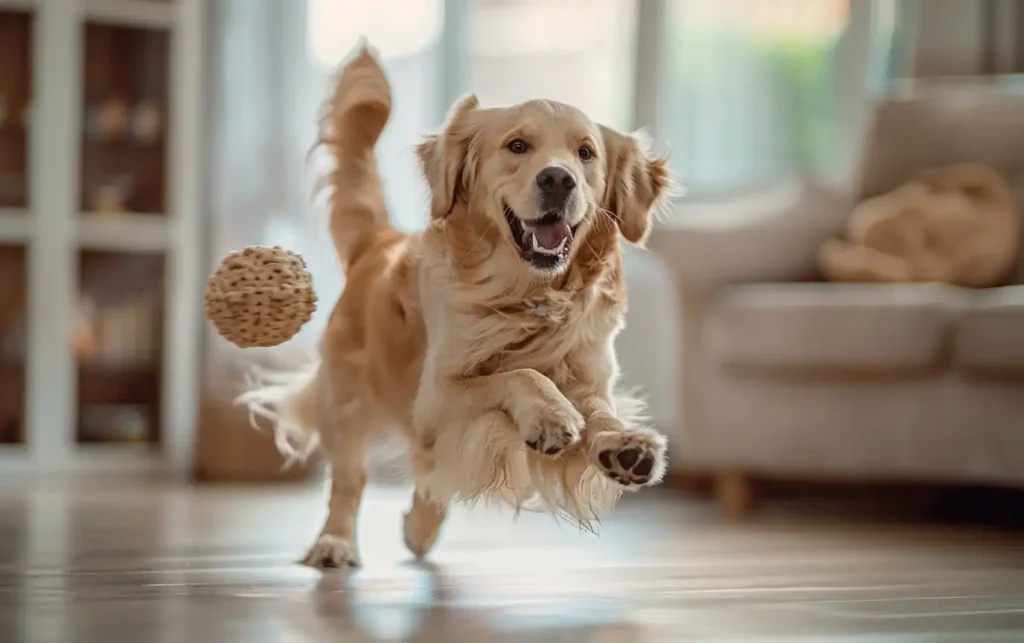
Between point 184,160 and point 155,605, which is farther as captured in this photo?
point 184,160

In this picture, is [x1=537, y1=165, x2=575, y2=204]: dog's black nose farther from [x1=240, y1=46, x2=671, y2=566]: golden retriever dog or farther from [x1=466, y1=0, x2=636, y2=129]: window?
[x1=466, y1=0, x2=636, y2=129]: window

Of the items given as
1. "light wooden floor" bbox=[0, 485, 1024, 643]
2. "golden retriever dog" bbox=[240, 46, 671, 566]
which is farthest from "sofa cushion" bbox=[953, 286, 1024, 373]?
"golden retriever dog" bbox=[240, 46, 671, 566]

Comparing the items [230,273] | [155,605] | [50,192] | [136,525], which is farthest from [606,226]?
[50,192]

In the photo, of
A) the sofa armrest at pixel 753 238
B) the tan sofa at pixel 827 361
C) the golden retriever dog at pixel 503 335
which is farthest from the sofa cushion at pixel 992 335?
the golden retriever dog at pixel 503 335

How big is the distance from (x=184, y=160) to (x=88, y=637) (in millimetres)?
3180

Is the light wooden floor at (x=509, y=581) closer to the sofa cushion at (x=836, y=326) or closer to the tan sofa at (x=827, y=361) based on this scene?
the tan sofa at (x=827, y=361)

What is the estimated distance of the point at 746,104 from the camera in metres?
4.62

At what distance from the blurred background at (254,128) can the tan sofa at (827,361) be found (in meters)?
0.71

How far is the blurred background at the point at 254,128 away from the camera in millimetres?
4309

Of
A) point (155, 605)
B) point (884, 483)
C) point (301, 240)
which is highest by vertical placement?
point (301, 240)

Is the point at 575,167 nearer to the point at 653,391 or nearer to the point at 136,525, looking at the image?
the point at 136,525

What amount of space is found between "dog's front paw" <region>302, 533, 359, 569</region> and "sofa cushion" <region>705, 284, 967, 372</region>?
1.26 meters

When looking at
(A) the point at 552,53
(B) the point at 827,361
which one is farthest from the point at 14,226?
(B) the point at 827,361

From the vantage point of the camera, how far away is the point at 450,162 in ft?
6.87
